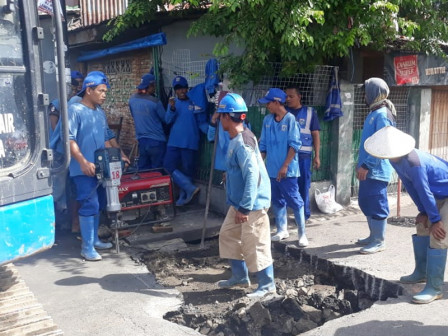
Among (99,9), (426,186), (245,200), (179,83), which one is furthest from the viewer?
(99,9)

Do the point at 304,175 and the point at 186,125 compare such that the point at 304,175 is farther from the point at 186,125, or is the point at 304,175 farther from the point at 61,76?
the point at 61,76

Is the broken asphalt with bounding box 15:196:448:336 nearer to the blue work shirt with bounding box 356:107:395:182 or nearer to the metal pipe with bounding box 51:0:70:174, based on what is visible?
the blue work shirt with bounding box 356:107:395:182

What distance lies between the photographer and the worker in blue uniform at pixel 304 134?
6.65 meters

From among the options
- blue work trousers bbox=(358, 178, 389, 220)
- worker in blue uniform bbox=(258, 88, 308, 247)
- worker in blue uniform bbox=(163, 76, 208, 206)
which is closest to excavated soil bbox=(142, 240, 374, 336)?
worker in blue uniform bbox=(258, 88, 308, 247)

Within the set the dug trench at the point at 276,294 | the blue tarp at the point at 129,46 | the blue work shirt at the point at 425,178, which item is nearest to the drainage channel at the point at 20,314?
the dug trench at the point at 276,294

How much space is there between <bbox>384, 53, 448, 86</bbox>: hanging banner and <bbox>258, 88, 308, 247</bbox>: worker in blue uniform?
3224 mm

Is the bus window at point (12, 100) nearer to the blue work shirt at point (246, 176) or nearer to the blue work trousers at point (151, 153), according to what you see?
the blue work shirt at point (246, 176)

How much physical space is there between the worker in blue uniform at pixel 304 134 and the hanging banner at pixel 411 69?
2.55 m

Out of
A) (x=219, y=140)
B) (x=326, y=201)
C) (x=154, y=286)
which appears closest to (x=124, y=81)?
(x=219, y=140)

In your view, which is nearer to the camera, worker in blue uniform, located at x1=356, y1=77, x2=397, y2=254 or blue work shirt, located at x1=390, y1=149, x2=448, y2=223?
blue work shirt, located at x1=390, y1=149, x2=448, y2=223

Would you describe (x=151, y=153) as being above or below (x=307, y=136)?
below

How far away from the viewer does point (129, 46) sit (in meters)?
10.2

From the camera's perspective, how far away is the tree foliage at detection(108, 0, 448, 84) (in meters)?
6.07

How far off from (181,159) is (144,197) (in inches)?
70.1
